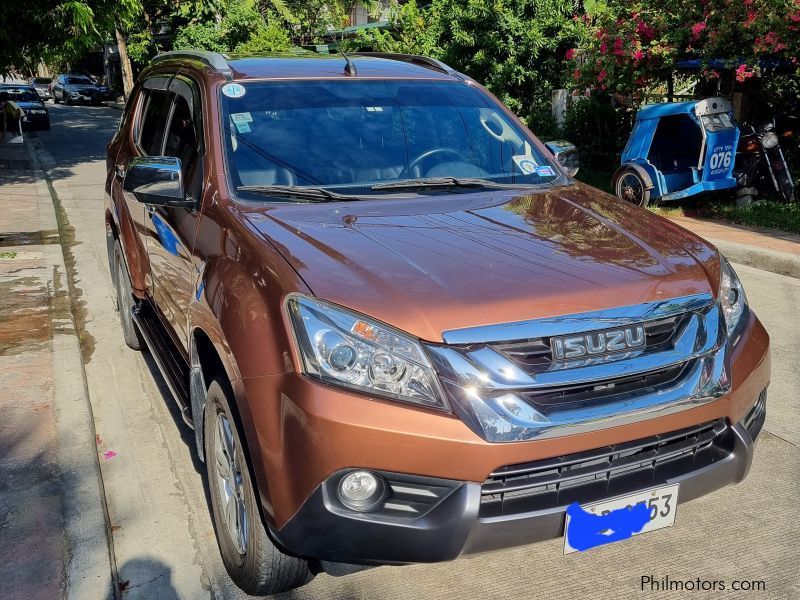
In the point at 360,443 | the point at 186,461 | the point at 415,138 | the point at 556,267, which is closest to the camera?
the point at 360,443

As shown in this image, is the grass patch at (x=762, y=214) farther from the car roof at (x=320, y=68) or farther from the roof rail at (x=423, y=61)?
the car roof at (x=320, y=68)

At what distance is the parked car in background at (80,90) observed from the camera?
41.9 m

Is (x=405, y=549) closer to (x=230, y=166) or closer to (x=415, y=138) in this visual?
(x=230, y=166)

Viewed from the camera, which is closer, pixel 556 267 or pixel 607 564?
pixel 556 267

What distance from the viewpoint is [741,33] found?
9688mm

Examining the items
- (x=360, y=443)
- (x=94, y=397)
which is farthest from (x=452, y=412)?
(x=94, y=397)

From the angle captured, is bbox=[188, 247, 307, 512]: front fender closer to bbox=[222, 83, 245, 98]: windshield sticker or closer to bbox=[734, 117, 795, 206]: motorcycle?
bbox=[222, 83, 245, 98]: windshield sticker

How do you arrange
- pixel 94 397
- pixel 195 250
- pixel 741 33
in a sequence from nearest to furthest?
1. pixel 195 250
2. pixel 94 397
3. pixel 741 33

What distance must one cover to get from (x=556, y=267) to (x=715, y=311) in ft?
1.86

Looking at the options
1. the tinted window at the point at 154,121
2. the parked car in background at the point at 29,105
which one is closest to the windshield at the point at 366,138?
the tinted window at the point at 154,121

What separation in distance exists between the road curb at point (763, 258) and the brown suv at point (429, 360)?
468cm

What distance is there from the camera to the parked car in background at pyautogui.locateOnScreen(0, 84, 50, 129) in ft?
83.2

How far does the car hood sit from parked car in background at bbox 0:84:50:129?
2518cm

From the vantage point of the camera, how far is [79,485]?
3.64 m
